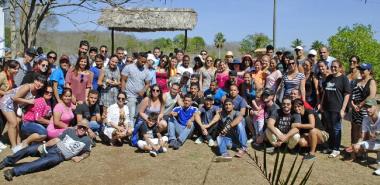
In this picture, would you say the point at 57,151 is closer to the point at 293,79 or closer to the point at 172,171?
the point at 172,171

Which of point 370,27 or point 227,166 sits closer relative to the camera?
point 227,166

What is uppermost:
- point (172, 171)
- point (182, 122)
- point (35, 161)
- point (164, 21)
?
point (164, 21)

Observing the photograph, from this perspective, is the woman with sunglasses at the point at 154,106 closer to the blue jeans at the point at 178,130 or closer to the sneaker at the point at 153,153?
the blue jeans at the point at 178,130

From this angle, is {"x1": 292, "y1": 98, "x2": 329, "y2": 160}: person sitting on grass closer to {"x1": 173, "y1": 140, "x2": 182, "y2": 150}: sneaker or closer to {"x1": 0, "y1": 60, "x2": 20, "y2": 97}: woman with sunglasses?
{"x1": 173, "y1": 140, "x2": 182, "y2": 150}: sneaker

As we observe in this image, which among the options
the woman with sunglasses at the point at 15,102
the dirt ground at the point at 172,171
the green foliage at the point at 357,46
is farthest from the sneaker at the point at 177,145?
the green foliage at the point at 357,46

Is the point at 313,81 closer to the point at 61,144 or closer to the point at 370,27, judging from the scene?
the point at 61,144

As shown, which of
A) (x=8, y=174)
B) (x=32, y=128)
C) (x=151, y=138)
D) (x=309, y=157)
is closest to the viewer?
(x=8, y=174)

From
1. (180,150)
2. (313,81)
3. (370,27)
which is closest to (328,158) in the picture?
(313,81)

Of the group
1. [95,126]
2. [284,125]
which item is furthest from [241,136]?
[95,126]

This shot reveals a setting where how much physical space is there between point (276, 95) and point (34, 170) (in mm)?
4749

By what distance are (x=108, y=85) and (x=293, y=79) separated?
3.73 metres

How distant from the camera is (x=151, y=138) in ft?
25.0

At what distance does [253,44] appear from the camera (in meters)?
42.7

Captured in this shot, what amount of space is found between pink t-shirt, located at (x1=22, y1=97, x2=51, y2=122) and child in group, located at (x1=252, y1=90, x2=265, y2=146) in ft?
13.0
